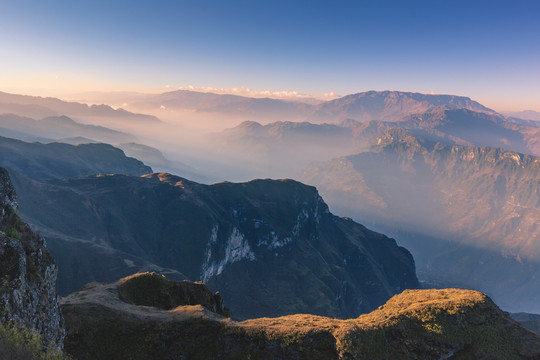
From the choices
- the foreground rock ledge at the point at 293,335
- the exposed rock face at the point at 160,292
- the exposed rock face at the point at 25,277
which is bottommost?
the exposed rock face at the point at 160,292

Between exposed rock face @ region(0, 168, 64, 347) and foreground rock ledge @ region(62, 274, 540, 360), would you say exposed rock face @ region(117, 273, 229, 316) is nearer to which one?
foreground rock ledge @ region(62, 274, 540, 360)

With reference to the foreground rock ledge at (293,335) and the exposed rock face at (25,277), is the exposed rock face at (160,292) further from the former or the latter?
the exposed rock face at (25,277)

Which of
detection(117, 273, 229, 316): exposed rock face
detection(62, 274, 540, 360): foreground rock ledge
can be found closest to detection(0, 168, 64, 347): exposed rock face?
detection(62, 274, 540, 360): foreground rock ledge

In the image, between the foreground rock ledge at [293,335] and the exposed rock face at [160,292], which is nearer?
the foreground rock ledge at [293,335]

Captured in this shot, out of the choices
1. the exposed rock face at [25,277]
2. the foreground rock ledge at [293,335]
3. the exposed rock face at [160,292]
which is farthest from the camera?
the exposed rock face at [160,292]

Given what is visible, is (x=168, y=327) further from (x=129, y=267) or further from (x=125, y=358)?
(x=129, y=267)

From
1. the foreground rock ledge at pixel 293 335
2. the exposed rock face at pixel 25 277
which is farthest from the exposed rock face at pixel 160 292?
the exposed rock face at pixel 25 277

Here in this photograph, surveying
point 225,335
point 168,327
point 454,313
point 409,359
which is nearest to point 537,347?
point 454,313
